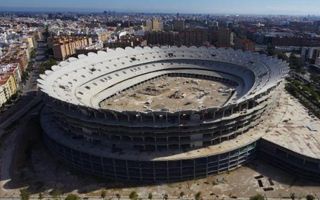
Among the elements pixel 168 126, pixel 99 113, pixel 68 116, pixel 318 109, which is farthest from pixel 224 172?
pixel 318 109

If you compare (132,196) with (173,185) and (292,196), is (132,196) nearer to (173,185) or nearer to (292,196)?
(173,185)

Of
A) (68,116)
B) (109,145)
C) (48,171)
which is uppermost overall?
(68,116)

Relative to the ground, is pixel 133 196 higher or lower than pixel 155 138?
lower

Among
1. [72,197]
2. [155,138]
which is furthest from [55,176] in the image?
[155,138]

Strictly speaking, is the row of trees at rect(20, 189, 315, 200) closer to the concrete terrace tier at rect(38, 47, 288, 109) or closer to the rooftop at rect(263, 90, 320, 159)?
the rooftop at rect(263, 90, 320, 159)

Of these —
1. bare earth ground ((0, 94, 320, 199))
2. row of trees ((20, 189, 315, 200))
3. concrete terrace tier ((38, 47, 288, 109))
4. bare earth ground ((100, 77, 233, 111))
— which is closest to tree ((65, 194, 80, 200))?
row of trees ((20, 189, 315, 200))

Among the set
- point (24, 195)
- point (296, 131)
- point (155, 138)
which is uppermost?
point (155, 138)

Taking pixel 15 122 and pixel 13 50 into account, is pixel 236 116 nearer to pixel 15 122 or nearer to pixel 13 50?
pixel 15 122
